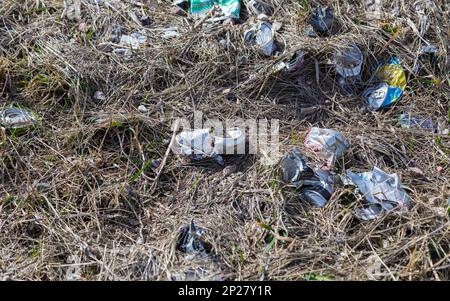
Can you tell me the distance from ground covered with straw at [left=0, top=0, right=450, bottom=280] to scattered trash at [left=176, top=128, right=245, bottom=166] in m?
0.05

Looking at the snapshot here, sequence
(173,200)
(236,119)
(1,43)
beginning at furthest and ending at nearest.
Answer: (1,43), (236,119), (173,200)

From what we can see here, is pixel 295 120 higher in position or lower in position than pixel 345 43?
lower

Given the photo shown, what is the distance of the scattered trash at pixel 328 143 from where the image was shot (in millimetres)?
2543

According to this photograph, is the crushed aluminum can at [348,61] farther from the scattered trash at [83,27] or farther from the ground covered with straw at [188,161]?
the scattered trash at [83,27]

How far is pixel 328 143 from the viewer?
256 centimetres

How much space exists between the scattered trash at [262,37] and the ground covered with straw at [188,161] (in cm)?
5

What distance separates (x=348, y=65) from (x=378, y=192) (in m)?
0.80

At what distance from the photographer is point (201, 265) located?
217cm

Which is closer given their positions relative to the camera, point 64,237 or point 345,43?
point 64,237

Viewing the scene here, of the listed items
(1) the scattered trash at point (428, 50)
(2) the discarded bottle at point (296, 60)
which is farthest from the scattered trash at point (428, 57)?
(2) the discarded bottle at point (296, 60)

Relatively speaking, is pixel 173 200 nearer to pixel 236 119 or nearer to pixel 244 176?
pixel 244 176

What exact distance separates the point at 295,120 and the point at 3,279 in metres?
1.49
